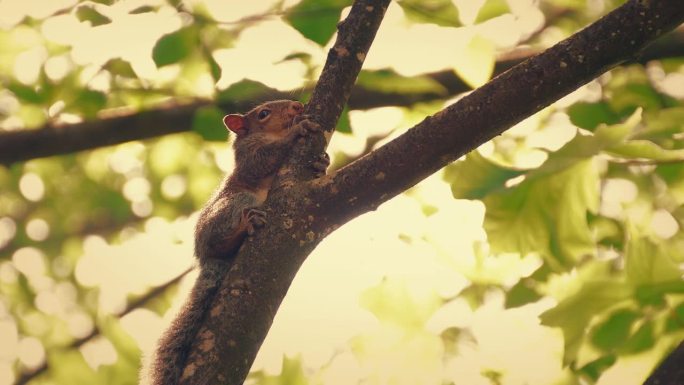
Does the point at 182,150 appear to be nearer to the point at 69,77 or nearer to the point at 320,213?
the point at 69,77

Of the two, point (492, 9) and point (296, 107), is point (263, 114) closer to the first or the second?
point (296, 107)

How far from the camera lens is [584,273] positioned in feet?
15.4

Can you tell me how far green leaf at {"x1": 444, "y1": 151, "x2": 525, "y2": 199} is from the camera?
4395 mm

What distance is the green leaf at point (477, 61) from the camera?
514 cm

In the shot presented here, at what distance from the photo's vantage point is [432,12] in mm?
5199

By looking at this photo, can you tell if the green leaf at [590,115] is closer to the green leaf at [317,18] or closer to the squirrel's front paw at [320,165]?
the green leaf at [317,18]

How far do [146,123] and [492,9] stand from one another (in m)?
2.53

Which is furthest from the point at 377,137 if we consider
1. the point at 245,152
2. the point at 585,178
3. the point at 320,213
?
the point at 320,213

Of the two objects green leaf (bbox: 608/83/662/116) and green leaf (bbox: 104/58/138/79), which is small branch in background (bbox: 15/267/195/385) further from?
green leaf (bbox: 608/83/662/116)

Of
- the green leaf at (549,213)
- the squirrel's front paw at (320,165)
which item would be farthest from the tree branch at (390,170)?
the green leaf at (549,213)

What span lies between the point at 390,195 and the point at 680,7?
1472mm

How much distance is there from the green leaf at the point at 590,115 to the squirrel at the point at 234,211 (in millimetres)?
1889

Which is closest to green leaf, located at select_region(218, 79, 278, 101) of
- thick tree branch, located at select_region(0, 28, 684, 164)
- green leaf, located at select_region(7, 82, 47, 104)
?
thick tree branch, located at select_region(0, 28, 684, 164)

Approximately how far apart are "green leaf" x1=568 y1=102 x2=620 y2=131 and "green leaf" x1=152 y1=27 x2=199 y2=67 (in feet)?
8.71
